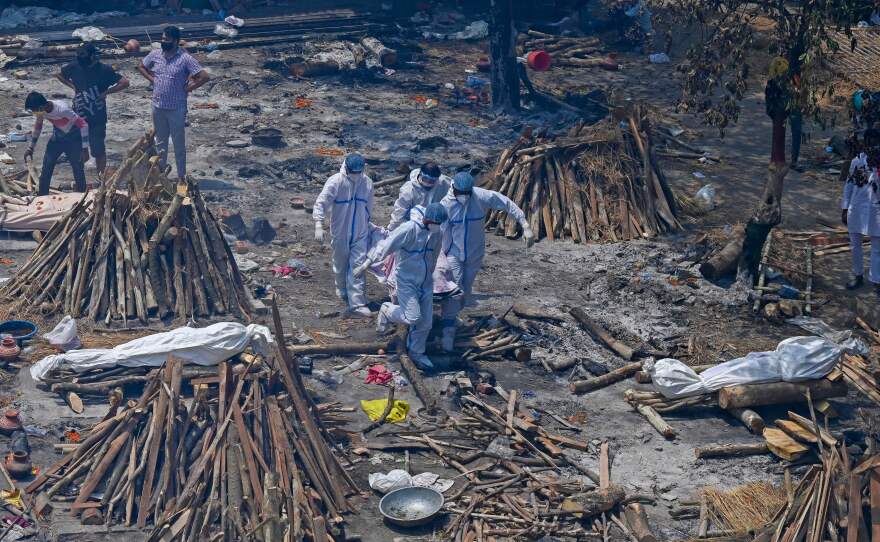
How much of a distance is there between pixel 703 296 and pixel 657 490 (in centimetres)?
433

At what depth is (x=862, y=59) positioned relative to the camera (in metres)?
21.4

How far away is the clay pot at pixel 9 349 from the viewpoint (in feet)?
33.6

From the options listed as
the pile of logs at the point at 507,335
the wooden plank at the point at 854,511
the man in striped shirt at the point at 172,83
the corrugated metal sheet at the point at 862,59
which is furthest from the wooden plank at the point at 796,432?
the corrugated metal sheet at the point at 862,59

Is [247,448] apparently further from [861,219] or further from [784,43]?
[861,219]

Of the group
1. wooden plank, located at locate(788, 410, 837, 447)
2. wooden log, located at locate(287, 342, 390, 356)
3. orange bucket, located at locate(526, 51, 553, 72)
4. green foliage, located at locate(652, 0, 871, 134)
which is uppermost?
green foliage, located at locate(652, 0, 871, 134)

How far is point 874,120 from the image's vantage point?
10.1 m

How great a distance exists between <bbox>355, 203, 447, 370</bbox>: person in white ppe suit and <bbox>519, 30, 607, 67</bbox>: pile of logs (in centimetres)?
1286

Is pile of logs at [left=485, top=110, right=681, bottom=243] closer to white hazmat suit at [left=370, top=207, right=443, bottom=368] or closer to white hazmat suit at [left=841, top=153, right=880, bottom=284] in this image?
white hazmat suit at [left=841, top=153, right=880, bottom=284]

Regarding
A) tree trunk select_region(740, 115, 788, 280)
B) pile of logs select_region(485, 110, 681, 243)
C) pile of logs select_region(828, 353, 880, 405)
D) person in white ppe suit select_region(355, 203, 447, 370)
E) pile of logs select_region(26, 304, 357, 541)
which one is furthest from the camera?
pile of logs select_region(485, 110, 681, 243)

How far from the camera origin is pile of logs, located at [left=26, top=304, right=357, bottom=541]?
8055mm

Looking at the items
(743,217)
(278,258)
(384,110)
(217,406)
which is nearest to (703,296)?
(743,217)

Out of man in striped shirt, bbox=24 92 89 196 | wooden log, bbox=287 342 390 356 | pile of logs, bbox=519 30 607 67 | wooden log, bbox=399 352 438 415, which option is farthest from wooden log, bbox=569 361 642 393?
pile of logs, bbox=519 30 607 67

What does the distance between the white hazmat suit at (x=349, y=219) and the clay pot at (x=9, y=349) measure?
3.52 metres

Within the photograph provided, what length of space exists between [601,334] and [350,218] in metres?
3.18
